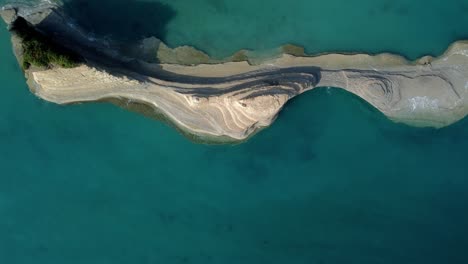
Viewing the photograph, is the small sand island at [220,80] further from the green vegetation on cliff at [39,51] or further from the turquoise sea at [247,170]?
the turquoise sea at [247,170]

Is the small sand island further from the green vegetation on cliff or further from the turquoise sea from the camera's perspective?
the turquoise sea

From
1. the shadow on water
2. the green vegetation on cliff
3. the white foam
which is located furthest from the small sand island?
the shadow on water

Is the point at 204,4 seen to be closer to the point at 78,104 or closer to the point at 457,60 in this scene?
the point at 78,104

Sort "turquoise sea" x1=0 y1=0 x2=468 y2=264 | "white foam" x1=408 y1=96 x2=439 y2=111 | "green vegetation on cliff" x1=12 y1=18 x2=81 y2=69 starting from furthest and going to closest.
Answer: "white foam" x1=408 y1=96 x2=439 y2=111, "turquoise sea" x1=0 y1=0 x2=468 y2=264, "green vegetation on cliff" x1=12 y1=18 x2=81 y2=69

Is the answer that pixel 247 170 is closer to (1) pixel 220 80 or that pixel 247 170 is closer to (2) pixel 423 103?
(1) pixel 220 80

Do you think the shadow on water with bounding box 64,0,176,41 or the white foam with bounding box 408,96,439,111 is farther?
the white foam with bounding box 408,96,439,111
